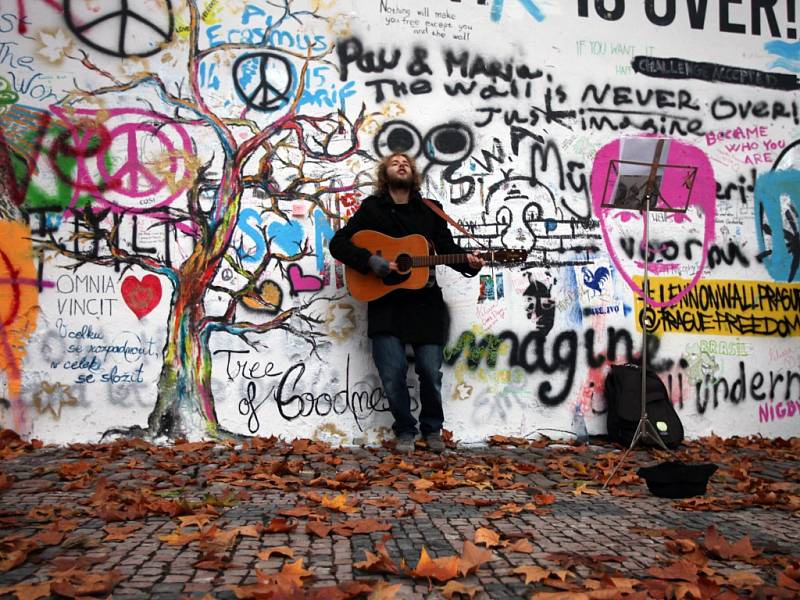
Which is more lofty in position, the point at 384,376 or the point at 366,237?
the point at 366,237

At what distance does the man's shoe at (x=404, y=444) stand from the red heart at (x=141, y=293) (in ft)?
6.83

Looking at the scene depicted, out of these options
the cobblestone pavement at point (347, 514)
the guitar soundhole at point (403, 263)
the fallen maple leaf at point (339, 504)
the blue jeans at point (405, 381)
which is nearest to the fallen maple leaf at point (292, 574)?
the cobblestone pavement at point (347, 514)

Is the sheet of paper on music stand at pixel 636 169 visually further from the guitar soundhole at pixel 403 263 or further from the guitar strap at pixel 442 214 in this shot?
the guitar soundhole at pixel 403 263

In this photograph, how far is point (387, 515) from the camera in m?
3.58

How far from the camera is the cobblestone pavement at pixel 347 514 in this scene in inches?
107

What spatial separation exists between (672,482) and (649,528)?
754mm

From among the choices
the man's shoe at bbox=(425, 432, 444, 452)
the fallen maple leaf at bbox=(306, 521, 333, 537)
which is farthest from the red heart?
the fallen maple leaf at bbox=(306, 521, 333, 537)

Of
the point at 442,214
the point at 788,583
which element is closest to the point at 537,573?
the point at 788,583

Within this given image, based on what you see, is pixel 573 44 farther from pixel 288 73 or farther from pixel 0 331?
pixel 0 331

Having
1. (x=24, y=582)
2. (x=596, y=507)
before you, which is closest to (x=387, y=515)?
(x=596, y=507)

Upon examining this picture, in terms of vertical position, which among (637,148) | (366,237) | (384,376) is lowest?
(384,376)

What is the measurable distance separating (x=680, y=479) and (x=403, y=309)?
2.21 meters

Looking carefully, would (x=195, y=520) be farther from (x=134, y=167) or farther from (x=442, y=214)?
(x=134, y=167)

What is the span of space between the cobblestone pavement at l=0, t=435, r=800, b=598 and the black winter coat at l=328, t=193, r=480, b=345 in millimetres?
901
